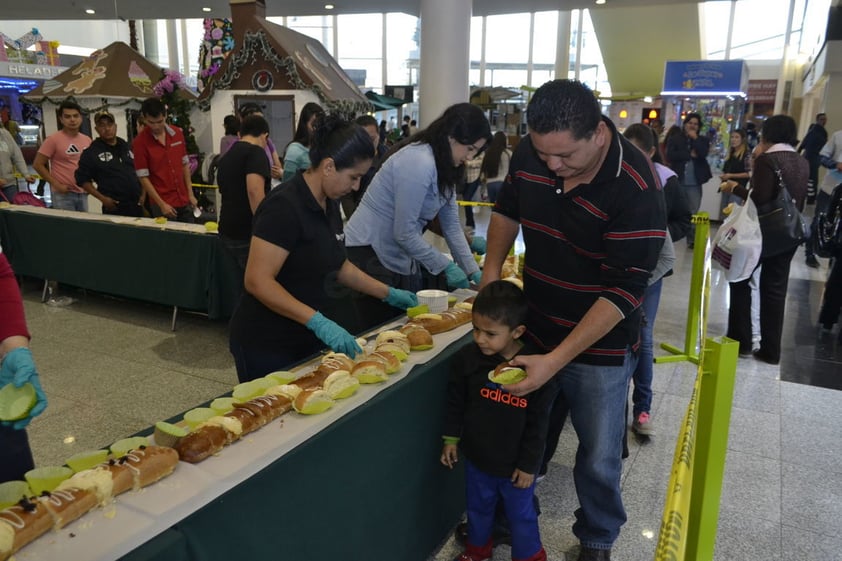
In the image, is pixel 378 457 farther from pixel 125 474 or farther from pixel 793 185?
pixel 793 185

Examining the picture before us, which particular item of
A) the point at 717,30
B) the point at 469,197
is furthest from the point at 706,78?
the point at 717,30

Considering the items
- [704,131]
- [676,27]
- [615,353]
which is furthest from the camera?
[676,27]

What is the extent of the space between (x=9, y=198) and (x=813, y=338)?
7849 millimetres

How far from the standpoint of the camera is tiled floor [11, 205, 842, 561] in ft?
7.84

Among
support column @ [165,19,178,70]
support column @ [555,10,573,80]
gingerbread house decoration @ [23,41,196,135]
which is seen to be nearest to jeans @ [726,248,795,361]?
gingerbread house decoration @ [23,41,196,135]

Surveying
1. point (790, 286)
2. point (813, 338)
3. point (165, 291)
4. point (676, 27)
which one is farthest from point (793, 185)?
point (676, 27)

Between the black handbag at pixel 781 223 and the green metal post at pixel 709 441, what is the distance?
3.10 metres

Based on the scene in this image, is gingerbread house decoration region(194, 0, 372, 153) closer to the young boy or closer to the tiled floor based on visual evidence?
the tiled floor

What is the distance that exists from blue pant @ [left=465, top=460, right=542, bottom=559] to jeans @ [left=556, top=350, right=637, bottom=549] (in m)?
0.19

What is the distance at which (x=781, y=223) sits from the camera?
3891mm

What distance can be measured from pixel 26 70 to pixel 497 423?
18.5 meters

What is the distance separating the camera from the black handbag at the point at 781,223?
12.7ft

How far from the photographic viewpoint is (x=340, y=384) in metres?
1.66

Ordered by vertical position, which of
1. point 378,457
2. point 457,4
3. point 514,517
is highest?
point 457,4
